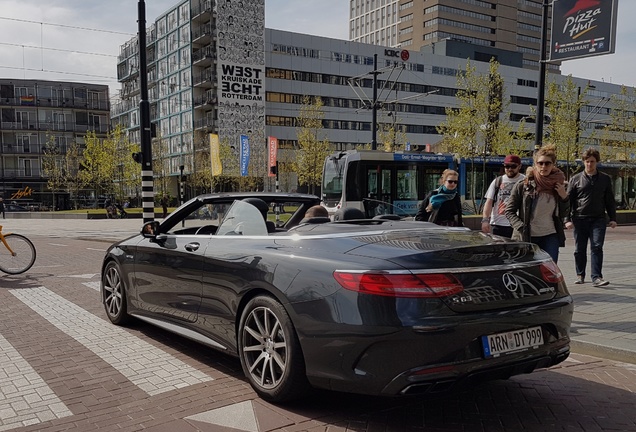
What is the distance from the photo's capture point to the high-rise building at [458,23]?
3789 inches

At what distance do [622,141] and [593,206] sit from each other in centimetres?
2593

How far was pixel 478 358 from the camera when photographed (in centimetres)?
299

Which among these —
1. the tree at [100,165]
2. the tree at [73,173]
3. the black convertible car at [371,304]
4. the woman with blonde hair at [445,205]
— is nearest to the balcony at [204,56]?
the tree at [100,165]

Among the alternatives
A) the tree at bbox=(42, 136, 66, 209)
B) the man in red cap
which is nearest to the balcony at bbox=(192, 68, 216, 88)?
the tree at bbox=(42, 136, 66, 209)

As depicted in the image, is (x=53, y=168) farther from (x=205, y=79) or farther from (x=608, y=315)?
(x=608, y=315)

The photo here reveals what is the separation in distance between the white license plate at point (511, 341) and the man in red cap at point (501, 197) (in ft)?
11.1

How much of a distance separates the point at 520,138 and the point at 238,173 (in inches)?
1147

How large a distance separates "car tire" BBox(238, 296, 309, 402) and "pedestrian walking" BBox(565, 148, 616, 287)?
5599mm

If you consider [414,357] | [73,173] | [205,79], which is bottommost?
[414,357]

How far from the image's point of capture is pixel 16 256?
380 inches

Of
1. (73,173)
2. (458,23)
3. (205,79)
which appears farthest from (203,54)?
(458,23)

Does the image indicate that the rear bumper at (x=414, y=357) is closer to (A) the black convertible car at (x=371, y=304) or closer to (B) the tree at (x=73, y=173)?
(A) the black convertible car at (x=371, y=304)

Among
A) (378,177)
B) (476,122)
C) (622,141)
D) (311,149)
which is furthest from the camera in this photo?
(311,149)

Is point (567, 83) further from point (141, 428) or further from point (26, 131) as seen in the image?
point (26, 131)
